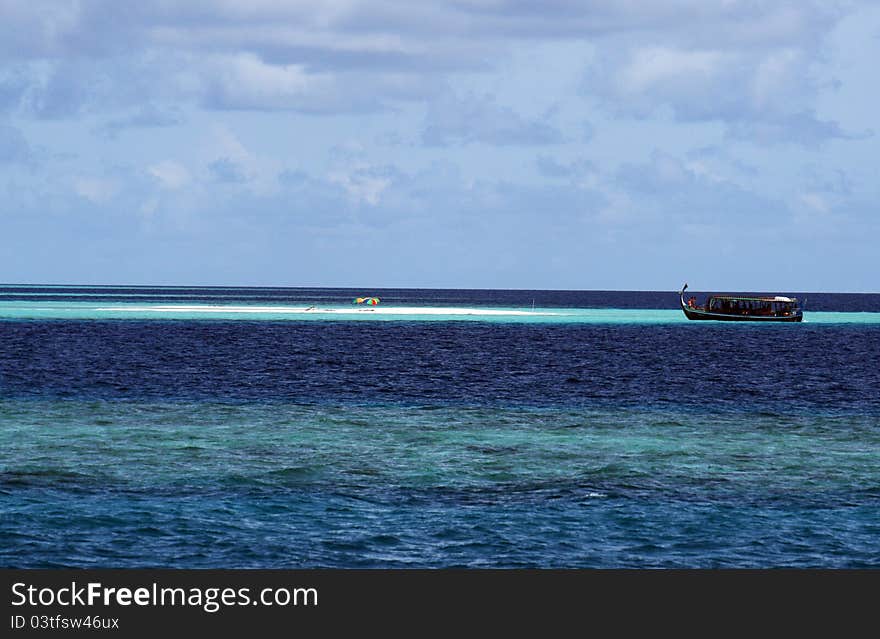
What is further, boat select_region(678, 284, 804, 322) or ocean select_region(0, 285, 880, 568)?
boat select_region(678, 284, 804, 322)

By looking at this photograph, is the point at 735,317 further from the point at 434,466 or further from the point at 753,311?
the point at 434,466

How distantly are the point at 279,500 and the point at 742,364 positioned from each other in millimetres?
70661

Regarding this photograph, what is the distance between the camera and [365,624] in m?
18.2

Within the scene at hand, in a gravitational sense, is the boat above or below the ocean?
above

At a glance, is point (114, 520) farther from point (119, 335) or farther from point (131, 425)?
point (119, 335)

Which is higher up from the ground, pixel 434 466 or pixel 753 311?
pixel 753 311

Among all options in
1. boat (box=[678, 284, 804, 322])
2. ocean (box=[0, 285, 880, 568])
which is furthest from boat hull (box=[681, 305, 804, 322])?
ocean (box=[0, 285, 880, 568])

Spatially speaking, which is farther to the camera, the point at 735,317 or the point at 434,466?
the point at 735,317

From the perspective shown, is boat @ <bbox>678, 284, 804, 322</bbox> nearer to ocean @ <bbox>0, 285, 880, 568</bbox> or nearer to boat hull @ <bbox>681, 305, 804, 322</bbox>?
boat hull @ <bbox>681, 305, 804, 322</bbox>

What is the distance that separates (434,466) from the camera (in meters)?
38.3

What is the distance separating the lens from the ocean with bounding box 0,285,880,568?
88.6 ft

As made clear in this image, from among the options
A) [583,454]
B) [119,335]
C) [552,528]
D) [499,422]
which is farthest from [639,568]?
[119,335]

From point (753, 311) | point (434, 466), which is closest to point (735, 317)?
point (753, 311)

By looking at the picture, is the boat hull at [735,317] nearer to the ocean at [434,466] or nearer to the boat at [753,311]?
the boat at [753,311]
